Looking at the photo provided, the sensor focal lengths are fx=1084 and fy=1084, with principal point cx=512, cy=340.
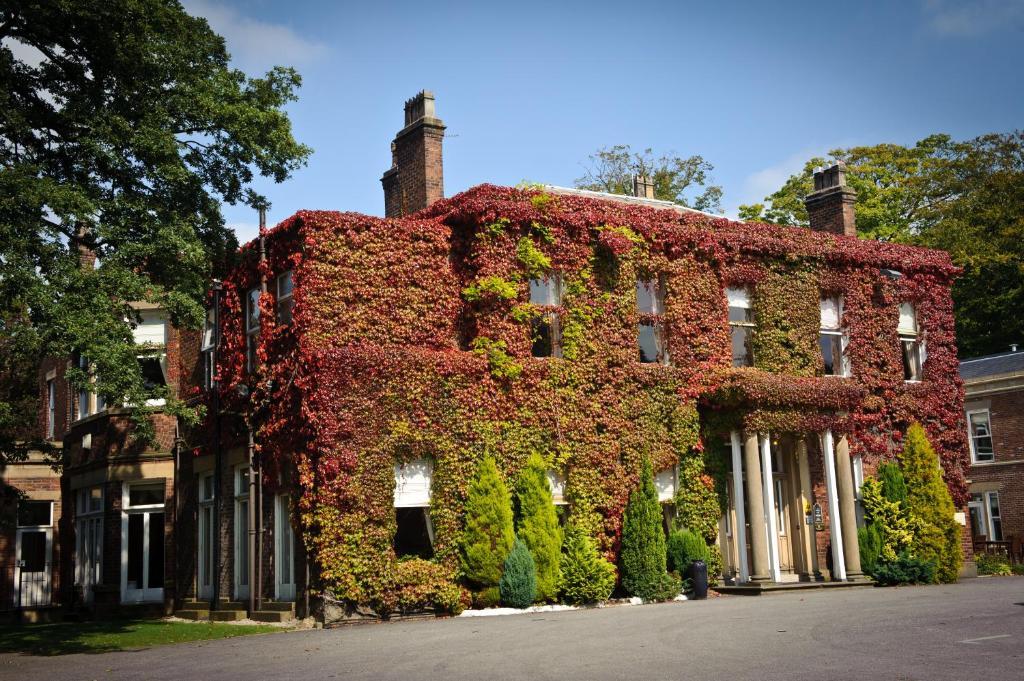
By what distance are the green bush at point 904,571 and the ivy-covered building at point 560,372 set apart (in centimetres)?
119

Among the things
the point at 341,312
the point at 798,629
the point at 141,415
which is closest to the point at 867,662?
the point at 798,629

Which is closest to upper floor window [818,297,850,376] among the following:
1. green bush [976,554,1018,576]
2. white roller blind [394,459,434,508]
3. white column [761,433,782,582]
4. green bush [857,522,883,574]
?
green bush [857,522,883,574]

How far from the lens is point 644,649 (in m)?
13.3

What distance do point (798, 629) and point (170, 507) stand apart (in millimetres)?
17537

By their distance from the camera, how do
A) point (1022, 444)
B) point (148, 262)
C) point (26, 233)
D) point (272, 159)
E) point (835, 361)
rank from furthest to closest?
point (1022, 444)
point (835, 361)
point (272, 159)
point (148, 262)
point (26, 233)

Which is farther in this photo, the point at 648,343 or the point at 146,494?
the point at 146,494

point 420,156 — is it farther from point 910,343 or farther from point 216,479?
point 910,343

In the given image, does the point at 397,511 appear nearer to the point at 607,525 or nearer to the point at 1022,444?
the point at 607,525

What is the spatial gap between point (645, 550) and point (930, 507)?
898 cm

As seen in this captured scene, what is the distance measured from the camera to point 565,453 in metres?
23.8

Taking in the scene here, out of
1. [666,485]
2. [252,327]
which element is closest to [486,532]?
[666,485]

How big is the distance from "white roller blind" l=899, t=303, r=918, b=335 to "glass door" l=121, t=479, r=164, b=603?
812 inches

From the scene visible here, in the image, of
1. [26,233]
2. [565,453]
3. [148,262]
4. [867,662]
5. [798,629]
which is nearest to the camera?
[867,662]

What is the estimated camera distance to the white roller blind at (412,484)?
866 inches
